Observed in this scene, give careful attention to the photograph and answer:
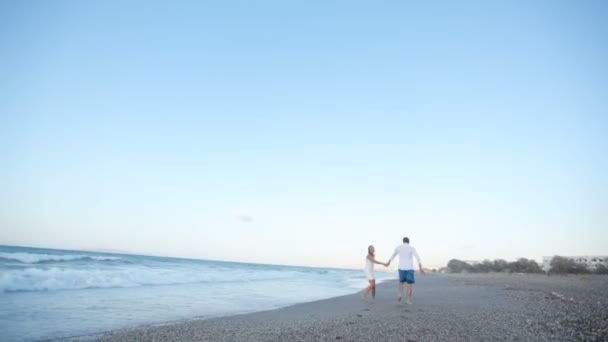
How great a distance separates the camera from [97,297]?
43.2 ft

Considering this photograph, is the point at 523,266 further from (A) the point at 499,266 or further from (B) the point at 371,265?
(B) the point at 371,265

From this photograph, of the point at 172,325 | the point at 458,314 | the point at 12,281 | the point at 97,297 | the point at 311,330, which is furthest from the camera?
the point at 12,281

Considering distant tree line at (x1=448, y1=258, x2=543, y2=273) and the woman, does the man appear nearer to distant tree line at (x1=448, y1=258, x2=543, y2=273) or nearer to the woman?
the woman

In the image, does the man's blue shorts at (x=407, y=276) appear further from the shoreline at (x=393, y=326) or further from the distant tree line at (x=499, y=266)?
the distant tree line at (x=499, y=266)

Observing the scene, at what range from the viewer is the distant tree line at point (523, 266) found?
140 ft

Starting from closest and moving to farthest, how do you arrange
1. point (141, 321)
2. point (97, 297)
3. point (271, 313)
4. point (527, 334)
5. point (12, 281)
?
1. point (527, 334)
2. point (141, 321)
3. point (271, 313)
4. point (97, 297)
5. point (12, 281)

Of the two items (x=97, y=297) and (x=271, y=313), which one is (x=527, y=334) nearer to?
(x=271, y=313)

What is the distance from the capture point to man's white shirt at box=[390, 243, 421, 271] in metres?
11.7

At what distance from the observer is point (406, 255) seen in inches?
470

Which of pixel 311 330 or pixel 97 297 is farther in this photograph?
pixel 97 297

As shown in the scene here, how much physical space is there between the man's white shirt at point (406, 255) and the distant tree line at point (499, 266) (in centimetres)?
4926

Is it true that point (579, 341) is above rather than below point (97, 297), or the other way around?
above

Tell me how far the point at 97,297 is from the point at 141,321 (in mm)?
5985

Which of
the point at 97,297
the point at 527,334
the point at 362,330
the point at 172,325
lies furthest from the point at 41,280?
the point at 527,334
